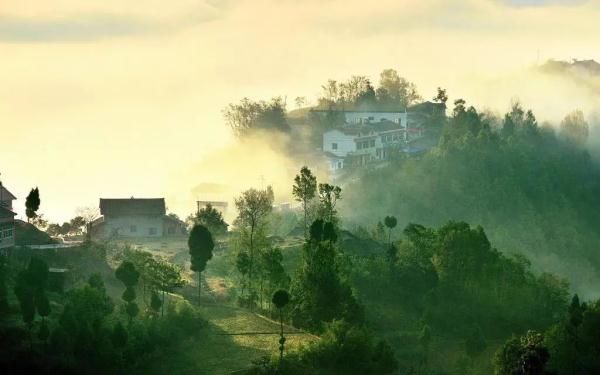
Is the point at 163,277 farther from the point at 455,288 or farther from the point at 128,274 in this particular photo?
the point at 455,288

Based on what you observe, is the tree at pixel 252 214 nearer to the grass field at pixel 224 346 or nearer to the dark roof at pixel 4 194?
the grass field at pixel 224 346

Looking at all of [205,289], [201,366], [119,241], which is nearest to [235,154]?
[119,241]

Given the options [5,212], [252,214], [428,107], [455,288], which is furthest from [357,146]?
[5,212]

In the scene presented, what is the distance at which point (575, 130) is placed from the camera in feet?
494

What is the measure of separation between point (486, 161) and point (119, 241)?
186 feet

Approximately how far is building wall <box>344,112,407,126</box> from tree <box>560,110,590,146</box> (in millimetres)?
31580

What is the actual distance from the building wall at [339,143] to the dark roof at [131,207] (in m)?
37.7

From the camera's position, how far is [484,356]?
70.8 metres

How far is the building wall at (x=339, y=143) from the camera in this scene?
122 metres

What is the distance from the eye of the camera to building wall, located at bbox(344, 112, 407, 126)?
132 meters

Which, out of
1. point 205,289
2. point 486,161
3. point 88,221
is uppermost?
point 486,161

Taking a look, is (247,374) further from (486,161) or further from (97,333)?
(486,161)

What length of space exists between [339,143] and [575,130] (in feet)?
158

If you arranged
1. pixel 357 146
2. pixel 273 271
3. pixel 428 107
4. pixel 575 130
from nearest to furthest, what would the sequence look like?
pixel 273 271, pixel 357 146, pixel 428 107, pixel 575 130
